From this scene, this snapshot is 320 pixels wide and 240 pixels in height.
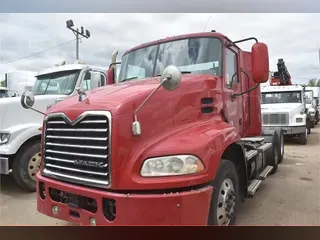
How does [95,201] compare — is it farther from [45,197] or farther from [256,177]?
[256,177]

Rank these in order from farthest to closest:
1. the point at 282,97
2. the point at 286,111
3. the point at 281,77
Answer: the point at 281,77, the point at 282,97, the point at 286,111

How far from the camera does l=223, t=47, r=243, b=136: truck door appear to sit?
3.40 meters

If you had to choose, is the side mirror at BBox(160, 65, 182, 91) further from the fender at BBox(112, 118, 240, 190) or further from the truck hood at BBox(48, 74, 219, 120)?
the fender at BBox(112, 118, 240, 190)

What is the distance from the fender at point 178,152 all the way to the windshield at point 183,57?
0.96 meters

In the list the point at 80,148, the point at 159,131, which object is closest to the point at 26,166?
the point at 80,148

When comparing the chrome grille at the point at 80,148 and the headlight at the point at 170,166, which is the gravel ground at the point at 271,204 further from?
the headlight at the point at 170,166

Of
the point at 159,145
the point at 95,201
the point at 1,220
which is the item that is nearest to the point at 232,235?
the point at 159,145

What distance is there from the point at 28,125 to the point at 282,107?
8.35 m

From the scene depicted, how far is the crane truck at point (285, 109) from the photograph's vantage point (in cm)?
941

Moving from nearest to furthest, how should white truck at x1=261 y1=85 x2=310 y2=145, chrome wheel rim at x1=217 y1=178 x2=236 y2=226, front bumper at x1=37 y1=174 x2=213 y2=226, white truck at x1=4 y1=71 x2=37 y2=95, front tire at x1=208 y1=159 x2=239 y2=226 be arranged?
front bumper at x1=37 y1=174 x2=213 y2=226, front tire at x1=208 y1=159 x2=239 y2=226, chrome wheel rim at x1=217 y1=178 x2=236 y2=226, white truck at x1=4 y1=71 x2=37 y2=95, white truck at x1=261 y1=85 x2=310 y2=145

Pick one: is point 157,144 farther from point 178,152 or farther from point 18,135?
point 18,135

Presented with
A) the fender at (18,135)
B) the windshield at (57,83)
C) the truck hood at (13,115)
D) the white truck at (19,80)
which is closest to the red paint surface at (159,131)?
the fender at (18,135)

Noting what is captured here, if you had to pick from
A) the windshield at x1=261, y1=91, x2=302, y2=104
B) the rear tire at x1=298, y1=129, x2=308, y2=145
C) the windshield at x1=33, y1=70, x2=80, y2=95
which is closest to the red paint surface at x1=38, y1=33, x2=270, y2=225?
the windshield at x1=33, y1=70, x2=80, y2=95

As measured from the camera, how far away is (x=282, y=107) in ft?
32.5
